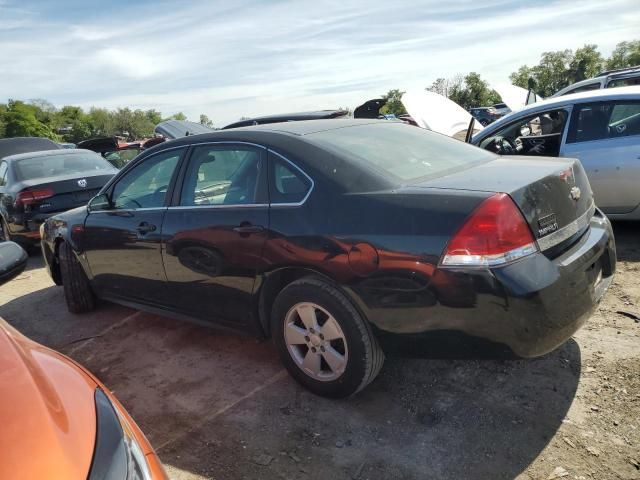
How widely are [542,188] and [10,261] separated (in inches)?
101

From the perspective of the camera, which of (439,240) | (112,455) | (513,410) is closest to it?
(112,455)

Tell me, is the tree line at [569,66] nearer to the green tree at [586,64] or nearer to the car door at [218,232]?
the green tree at [586,64]

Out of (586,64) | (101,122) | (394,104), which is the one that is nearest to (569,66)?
(586,64)

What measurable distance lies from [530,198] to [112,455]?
2.05 metres

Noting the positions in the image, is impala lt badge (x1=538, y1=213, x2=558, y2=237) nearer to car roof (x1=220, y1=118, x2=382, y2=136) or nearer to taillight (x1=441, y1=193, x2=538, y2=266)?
taillight (x1=441, y1=193, x2=538, y2=266)

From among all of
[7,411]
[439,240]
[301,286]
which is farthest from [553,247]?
[7,411]

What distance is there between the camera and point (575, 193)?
2.75m

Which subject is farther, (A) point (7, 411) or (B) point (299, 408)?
(B) point (299, 408)

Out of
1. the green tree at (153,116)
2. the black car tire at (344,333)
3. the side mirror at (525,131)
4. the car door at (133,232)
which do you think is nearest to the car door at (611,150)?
the side mirror at (525,131)

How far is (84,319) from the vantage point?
A: 4.60 m

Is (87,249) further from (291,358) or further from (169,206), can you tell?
(291,358)

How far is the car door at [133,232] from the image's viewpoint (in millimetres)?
3598

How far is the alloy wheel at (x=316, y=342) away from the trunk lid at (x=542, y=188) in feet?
2.98

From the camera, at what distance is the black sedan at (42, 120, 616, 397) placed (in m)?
2.29
